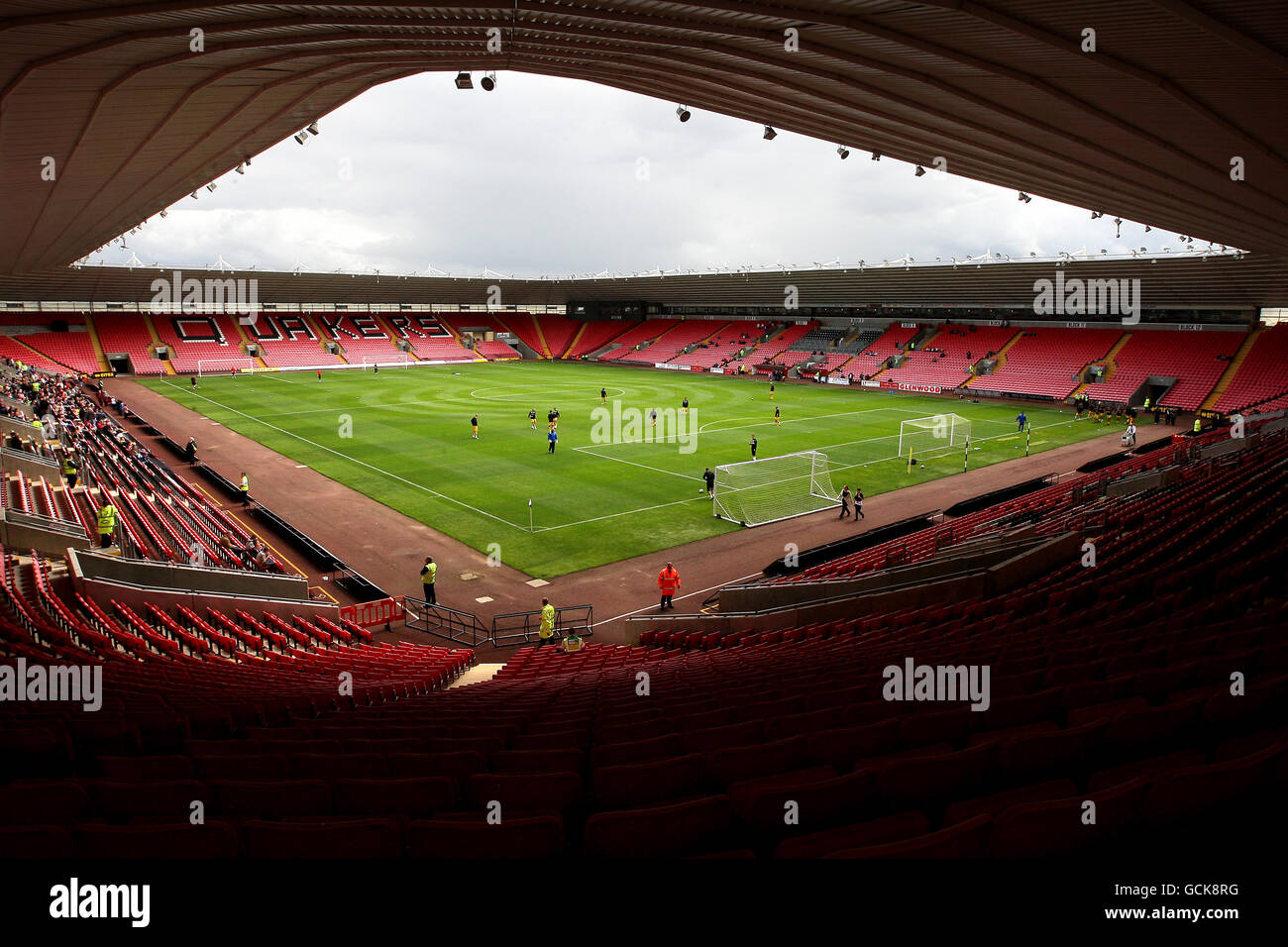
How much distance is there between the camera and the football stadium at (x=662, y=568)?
3.44m

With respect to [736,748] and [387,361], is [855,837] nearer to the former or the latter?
[736,748]

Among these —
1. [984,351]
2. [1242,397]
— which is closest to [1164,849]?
[1242,397]

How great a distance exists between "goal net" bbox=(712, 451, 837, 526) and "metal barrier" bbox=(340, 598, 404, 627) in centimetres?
1216

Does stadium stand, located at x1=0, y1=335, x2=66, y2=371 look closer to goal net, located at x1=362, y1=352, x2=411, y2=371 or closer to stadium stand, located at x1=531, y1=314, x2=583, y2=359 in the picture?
goal net, located at x1=362, y1=352, x2=411, y2=371

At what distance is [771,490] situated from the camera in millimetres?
28094

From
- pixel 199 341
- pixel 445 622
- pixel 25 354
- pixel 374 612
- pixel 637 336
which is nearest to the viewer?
pixel 374 612

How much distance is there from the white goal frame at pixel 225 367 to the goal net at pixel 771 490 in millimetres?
57297

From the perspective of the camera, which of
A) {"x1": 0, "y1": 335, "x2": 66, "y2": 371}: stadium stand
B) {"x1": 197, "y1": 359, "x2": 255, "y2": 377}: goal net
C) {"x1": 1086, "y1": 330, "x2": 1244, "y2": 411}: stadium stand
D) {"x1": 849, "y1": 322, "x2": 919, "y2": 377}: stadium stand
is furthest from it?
{"x1": 849, "y1": 322, "x2": 919, "y2": 377}: stadium stand

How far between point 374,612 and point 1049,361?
2336 inches

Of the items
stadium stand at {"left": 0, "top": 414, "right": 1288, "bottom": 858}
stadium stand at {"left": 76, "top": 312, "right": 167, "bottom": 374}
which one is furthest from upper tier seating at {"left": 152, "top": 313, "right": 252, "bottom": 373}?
stadium stand at {"left": 0, "top": 414, "right": 1288, "bottom": 858}

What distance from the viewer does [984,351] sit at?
64.3 meters

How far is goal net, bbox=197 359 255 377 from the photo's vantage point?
224 feet

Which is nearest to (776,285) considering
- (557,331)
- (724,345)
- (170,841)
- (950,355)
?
(724,345)

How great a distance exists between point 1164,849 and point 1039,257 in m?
53.4
